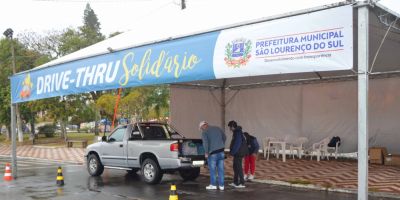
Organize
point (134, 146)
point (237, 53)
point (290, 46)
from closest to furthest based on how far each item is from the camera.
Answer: point (290, 46), point (237, 53), point (134, 146)

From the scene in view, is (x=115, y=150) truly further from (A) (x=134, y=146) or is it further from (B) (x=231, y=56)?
(B) (x=231, y=56)

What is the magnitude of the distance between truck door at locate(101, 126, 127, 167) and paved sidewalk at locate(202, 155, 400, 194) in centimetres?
297

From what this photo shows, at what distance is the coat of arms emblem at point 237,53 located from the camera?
9219mm

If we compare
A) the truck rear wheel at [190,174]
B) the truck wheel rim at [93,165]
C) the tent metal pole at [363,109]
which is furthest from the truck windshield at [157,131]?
the tent metal pole at [363,109]

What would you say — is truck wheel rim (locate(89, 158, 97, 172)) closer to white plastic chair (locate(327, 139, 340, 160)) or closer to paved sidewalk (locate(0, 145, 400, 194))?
paved sidewalk (locate(0, 145, 400, 194))

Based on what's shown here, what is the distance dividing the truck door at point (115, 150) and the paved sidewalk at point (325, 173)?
117 inches

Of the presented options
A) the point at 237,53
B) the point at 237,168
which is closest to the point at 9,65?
the point at 237,168

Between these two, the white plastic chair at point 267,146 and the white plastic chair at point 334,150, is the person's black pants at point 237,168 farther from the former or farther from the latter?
the white plastic chair at point 334,150

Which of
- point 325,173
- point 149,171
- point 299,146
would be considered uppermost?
point 299,146

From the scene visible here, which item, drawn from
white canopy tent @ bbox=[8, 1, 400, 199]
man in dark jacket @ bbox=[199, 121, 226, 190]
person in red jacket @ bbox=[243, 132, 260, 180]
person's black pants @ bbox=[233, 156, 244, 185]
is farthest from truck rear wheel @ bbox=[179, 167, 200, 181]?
white canopy tent @ bbox=[8, 1, 400, 199]

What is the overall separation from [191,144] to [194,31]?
12.1ft

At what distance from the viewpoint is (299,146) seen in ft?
62.4

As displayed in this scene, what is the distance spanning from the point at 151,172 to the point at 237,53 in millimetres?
5107

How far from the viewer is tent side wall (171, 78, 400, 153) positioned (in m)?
17.4
